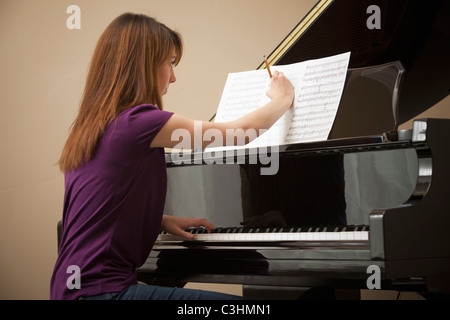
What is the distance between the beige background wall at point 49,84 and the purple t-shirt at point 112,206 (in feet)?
8.85

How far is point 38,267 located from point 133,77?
124 inches

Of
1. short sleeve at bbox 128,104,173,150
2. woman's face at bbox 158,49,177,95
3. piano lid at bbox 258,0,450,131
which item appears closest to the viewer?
short sleeve at bbox 128,104,173,150

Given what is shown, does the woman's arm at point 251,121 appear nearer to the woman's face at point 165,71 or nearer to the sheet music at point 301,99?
the sheet music at point 301,99

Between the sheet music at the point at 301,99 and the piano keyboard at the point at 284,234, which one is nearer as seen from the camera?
the piano keyboard at the point at 284,234

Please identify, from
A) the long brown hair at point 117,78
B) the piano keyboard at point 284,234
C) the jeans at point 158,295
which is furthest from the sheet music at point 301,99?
the jeans at point 158,295

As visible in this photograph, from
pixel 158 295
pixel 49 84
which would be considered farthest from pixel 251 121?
pixel 49 84

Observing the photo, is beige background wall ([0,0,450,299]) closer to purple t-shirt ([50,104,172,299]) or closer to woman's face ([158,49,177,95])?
woman's face ([158,49,177,95])

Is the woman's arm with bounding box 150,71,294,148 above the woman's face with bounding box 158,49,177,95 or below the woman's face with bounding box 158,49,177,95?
below

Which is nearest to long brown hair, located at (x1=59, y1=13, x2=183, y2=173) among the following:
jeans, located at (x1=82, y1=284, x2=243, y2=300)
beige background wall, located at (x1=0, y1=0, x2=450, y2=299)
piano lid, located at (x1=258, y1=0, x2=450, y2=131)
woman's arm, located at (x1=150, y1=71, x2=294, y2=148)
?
woman's arm, located at (x1=150, y1=71, x2=294, y2=148)

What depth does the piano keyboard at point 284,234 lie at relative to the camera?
166 centimetres

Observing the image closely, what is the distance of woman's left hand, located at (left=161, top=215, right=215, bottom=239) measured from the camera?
202 cm

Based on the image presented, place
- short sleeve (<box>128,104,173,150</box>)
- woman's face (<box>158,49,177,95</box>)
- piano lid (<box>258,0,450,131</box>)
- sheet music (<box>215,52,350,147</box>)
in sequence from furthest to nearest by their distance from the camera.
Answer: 1. piano lid (<box>258,0,450,131</box>)
2. sheet music (<box>215,52,350,147</box>)
3. woman's face (<box>158,49,177,95</box>)
4. short sleeve (<box>128,104,173,150</box>)
